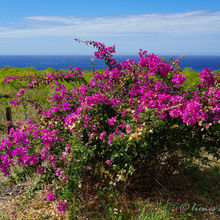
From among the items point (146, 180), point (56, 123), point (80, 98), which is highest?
point (80, 98)

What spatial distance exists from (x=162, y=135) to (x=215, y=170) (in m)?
2.14

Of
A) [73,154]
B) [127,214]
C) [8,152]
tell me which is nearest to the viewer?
[73,154]

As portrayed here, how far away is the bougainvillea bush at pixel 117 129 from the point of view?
2.83 metres

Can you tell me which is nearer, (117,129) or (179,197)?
(117,129)

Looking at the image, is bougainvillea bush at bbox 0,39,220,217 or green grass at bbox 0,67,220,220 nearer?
bougainvillea bush at bbox 0,39,220,217

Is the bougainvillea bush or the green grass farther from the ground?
the bougainvillea bush

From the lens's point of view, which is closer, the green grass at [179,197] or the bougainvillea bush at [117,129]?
the bougainvillea bush at [117,129]

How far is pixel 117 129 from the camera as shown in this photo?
113 inches

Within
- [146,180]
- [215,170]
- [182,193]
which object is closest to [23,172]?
[146,180]

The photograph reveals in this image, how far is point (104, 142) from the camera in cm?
293

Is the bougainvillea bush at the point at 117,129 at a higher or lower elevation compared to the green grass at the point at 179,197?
higher

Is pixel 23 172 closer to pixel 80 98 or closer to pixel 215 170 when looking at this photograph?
pixel 80 98

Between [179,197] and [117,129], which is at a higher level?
[117,129]

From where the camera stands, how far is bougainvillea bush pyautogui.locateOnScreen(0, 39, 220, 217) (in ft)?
9.28
